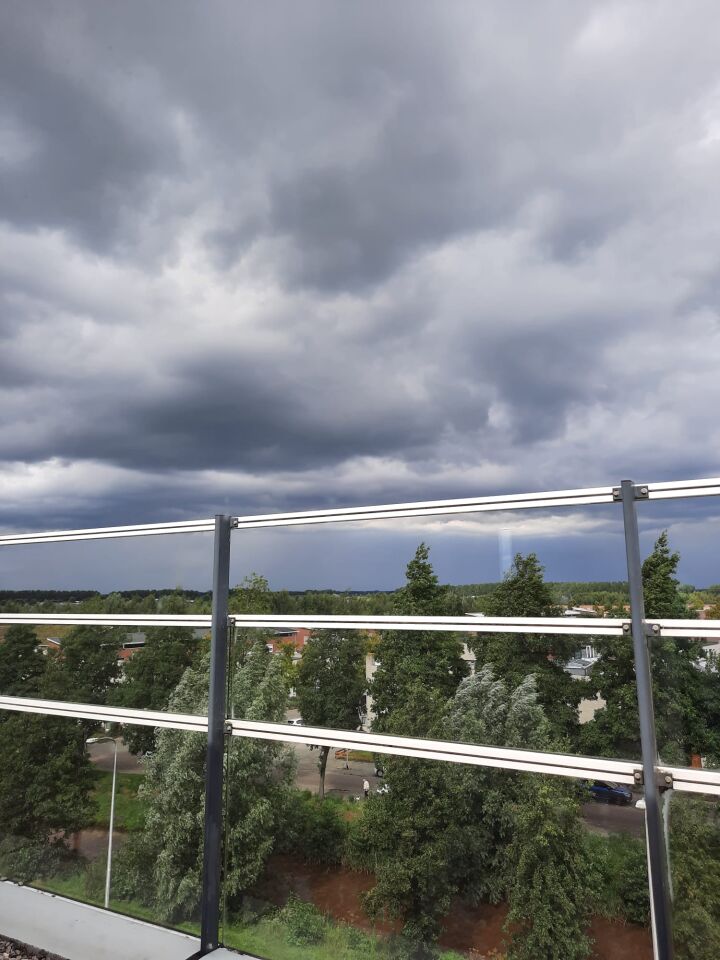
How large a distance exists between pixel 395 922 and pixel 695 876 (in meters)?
0.85

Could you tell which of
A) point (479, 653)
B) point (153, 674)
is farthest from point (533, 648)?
point (153, 674)

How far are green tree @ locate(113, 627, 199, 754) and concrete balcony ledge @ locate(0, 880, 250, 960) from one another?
0.60 meters

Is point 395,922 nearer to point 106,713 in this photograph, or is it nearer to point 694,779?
point 694,779

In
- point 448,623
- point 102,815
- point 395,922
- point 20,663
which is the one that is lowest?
point 395,922

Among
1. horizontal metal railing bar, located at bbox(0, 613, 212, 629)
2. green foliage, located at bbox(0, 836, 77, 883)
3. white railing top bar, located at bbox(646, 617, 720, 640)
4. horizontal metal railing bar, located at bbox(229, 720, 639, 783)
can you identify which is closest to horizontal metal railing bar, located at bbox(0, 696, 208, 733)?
A: horizontal metal railing bar, located at bbox(229, 720, 639, 783)

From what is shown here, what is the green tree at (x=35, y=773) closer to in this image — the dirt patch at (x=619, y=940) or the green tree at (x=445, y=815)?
the green tree at (x=445, y=815)

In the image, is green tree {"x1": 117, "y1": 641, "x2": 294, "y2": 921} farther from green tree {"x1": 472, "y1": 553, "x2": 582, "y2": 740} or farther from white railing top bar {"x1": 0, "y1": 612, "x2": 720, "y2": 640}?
green tree {"x1": 472, "y1": 553, "x2": 582, "y2": 740}

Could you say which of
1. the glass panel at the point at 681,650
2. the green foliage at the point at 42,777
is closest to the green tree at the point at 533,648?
the glass panel at the point at 681,650

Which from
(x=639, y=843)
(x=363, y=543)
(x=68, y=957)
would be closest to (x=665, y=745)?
(x=639, y=843)

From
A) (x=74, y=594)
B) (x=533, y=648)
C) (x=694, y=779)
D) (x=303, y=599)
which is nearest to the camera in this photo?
(x=694, y=779)

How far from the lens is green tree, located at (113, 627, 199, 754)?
2.22 metres

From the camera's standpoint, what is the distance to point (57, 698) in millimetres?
2521

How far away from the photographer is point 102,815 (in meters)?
2.30

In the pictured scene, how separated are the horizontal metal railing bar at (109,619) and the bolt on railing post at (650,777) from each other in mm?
1422
